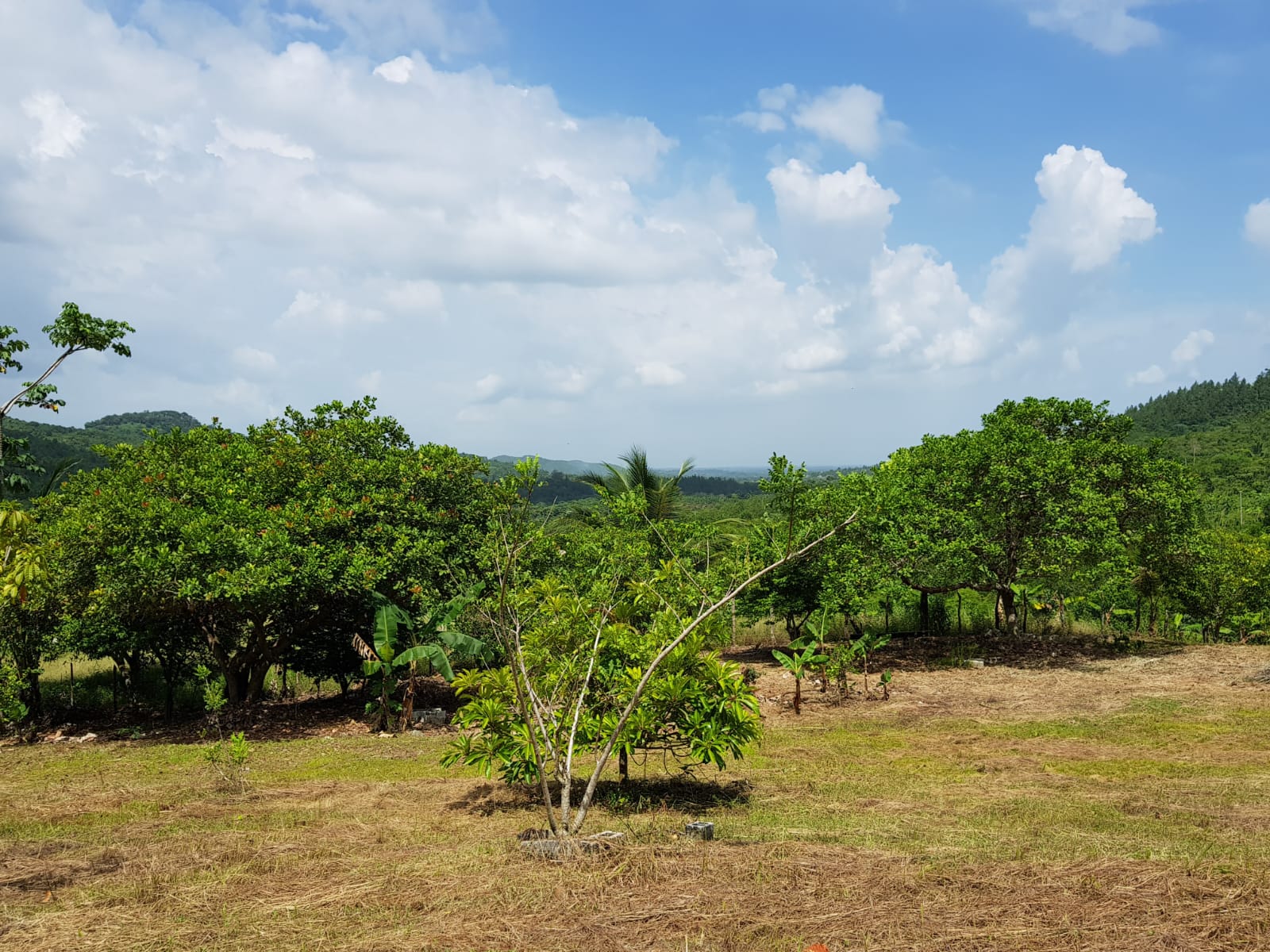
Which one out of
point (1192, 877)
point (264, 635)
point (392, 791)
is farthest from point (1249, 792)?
point (264, 635)

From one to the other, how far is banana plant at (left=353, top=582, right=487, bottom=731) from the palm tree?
13.4 metres

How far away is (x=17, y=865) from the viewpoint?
A: 290 inches

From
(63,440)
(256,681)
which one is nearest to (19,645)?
(256,681)

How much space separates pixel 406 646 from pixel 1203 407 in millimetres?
112618

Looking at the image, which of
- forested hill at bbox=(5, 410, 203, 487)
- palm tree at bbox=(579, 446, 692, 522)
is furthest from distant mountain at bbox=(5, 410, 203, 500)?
palm tree at bbox=(579, 446, 692, 522)

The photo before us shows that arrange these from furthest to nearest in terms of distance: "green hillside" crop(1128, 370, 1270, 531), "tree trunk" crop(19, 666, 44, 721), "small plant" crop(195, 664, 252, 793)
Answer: "green hillside" crop(1128, 370, 1270, 531)
"tree trunk" crop(19, 666, 44, 721)
"small plant" crop(195, 664, 252, 793)

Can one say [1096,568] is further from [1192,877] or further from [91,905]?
[91,905]

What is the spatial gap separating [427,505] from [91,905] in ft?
37.0

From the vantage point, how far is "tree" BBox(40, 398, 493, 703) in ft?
47.9

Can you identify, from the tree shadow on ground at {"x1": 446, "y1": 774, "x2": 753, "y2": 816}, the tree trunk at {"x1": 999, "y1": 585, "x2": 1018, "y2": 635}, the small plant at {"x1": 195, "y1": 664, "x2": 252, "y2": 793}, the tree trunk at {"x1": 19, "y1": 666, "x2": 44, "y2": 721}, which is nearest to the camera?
the tree shadow on ground at {"x1": 446, "y1": 774, "x2": 753, "y2": 816}

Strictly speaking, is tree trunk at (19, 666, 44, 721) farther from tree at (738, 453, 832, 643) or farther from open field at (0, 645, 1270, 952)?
tree at (738, 453, 832, 643)

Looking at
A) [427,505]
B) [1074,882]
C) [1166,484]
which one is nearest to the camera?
[1074,882]

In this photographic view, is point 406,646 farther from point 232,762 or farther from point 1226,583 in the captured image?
point 1226,583

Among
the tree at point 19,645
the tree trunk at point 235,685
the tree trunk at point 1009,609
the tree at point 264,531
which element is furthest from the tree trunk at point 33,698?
the tree trunk at point 1009,609
